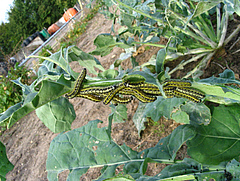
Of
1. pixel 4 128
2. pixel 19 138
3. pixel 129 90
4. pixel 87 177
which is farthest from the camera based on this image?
pixel 4 128

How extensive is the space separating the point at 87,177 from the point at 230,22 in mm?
3558

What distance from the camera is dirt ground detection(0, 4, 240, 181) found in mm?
2549

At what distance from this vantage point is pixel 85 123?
153 inches


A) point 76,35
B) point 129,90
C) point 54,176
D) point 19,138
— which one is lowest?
point 19,138

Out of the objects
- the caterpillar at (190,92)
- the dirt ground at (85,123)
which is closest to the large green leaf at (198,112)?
the caterpillar at (190,92)

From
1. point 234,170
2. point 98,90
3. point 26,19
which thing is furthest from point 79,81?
point 26,19

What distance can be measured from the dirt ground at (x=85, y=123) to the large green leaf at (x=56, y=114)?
5.41ft

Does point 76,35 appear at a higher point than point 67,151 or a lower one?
lower

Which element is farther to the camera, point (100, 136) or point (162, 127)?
point (162, 127)

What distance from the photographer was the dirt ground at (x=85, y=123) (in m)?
2.55

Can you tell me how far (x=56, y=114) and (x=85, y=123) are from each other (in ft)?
9.17

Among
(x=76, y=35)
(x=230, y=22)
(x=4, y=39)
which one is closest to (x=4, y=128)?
(x=76, y=35)

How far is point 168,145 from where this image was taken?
1584mm

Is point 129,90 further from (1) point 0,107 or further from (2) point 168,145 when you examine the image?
(1) point 0,107
